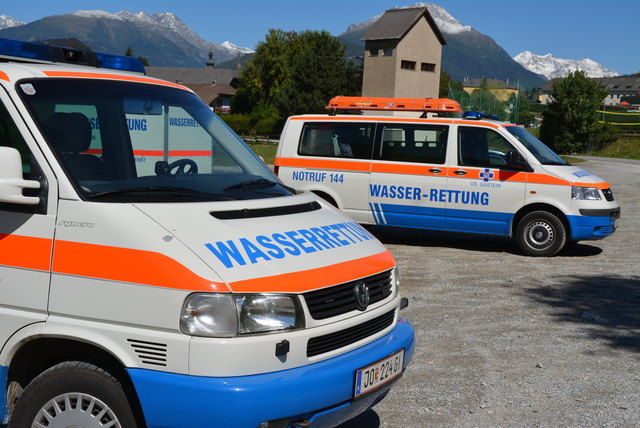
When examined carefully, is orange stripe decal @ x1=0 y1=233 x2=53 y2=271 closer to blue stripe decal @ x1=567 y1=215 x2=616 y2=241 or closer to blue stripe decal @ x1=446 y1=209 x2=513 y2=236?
blue stripe decal @ x1=446 y1=209 x2=513 y2=236

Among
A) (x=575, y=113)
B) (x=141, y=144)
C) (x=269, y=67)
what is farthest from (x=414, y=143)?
(x=269, y=67)

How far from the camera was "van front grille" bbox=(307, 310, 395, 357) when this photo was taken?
335 centimetres

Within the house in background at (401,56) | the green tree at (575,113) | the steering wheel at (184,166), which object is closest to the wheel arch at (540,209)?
the steering wheel at (184,166)

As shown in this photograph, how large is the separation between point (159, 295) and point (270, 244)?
60 cm

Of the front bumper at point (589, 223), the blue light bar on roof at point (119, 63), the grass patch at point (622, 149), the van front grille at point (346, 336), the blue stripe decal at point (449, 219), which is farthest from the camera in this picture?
the grass patch at point (622, 149)

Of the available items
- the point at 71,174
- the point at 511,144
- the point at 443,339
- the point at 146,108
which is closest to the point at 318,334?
the point at 71,174

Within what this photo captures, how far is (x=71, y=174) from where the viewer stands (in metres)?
3.50

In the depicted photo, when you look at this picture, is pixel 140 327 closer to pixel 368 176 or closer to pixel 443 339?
pixel 443 339

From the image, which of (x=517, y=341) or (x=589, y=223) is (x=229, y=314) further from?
(x=589, y=223)

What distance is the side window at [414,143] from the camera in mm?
10992

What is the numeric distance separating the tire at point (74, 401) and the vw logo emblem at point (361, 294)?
1170mm

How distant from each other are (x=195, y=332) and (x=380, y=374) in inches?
41.5

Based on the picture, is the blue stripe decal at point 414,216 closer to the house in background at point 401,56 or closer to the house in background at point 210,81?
the house in background at point 401,56

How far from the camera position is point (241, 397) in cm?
305
